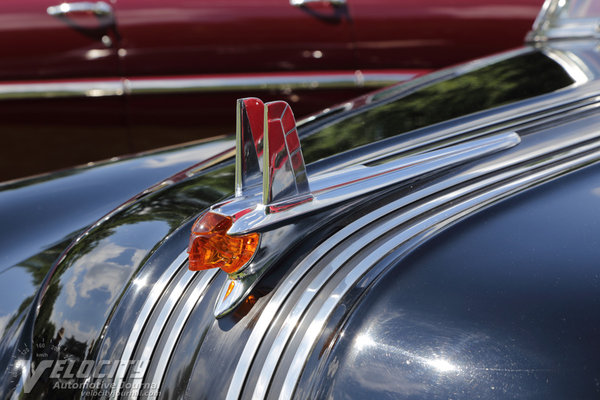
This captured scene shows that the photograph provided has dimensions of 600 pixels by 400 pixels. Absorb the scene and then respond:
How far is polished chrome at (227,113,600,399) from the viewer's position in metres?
0.96

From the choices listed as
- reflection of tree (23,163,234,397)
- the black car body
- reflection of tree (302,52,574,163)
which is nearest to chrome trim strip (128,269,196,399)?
the black car body

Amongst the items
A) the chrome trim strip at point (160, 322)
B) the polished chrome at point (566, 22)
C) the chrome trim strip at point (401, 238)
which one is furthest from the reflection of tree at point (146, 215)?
the polished chrome at point (566, 22)

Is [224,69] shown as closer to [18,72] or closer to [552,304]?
[18,72]

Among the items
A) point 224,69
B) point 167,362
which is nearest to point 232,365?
point 167,362

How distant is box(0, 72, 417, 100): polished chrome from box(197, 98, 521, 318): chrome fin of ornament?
2.54 metres

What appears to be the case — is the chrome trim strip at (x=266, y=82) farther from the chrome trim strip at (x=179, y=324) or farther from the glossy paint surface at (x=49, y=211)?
the chrome trim strip at (x=179, y=324)

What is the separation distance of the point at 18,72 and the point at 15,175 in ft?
1.62

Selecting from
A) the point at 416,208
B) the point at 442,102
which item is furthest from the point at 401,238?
the point at 442,102

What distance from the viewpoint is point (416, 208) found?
110 centimetres

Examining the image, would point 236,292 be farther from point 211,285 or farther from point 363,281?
point 363,281

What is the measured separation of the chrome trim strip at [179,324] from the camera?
1054mm

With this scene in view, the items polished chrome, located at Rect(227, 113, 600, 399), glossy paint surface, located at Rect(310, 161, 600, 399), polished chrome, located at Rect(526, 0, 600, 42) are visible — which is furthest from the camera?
polished chrome, located at Rect(526, 0, 600, 42)

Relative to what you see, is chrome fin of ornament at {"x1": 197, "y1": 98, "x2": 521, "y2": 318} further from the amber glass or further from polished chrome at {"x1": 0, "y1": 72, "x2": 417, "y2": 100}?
polished chrome at {"x1": 0, "y1": 72, "x2": 417, "y2": 100}

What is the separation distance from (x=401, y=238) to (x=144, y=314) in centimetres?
40
